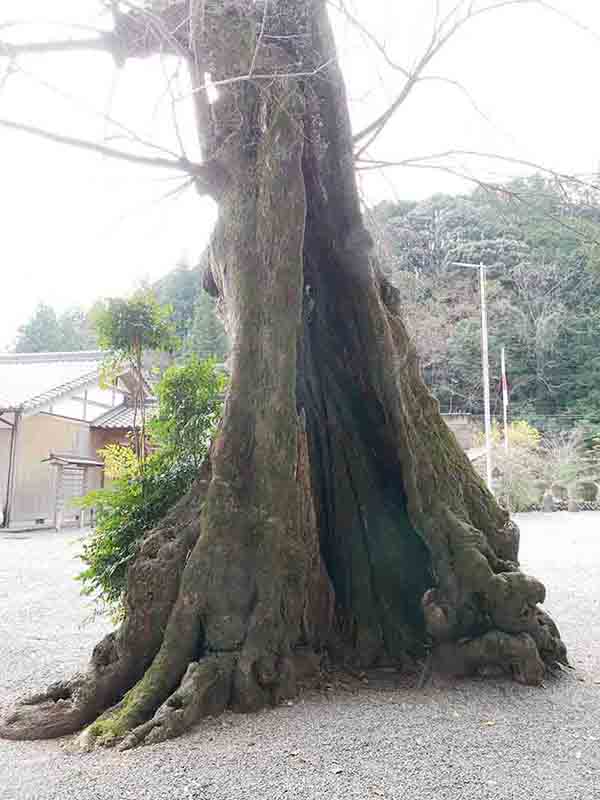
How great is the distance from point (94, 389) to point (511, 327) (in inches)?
632

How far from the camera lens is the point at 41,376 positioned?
53.4ft

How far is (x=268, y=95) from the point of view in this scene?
11.6 feet

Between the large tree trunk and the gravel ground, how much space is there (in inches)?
6.6

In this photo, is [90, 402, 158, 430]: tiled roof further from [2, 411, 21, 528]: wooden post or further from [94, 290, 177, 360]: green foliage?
[94, 290, 177, 360]: green foliage

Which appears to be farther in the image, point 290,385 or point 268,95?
point 268,95

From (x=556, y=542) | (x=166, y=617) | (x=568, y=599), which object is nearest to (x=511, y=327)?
(x=556, y=542)

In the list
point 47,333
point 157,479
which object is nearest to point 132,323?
point 157,479

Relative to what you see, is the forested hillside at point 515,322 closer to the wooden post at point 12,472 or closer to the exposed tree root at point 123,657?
the wooden post at point 12,472

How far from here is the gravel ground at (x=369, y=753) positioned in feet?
6.50

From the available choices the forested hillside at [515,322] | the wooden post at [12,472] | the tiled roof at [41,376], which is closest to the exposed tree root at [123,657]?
the tiled roof at [41,376]

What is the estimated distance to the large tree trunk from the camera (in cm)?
285

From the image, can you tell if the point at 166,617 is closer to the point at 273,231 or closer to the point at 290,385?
the point at 290,385

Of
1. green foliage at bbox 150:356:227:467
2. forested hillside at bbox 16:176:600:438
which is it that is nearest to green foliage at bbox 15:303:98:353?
forested hillside at bbox 16:176:600:438

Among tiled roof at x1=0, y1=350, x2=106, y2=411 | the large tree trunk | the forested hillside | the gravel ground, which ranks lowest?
the gravel ground
